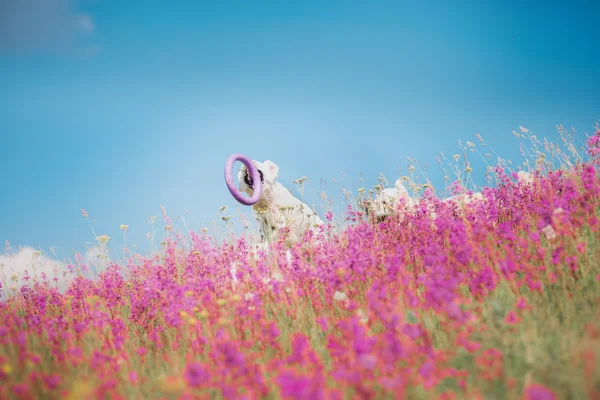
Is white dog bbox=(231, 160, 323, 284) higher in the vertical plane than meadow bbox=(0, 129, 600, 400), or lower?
higher

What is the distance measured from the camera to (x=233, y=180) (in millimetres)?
8602

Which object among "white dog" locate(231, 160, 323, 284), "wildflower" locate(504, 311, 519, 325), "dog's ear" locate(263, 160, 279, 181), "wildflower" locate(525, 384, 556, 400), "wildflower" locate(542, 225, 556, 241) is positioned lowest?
"wildflower" locate(525, 384, 556, 400)

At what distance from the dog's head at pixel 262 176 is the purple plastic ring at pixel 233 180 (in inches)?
5.7

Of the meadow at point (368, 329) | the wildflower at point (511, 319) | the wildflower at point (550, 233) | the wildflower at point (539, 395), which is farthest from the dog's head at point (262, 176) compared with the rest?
the wildflower at point (539, 395)

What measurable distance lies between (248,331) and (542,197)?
Result: 14.0 feet

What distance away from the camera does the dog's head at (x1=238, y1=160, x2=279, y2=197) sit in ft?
28.6

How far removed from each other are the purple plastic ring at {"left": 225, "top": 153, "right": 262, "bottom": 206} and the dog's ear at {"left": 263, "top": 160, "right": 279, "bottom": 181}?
0.26m

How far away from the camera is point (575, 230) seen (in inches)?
123

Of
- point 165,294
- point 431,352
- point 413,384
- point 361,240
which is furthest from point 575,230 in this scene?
point 165,294

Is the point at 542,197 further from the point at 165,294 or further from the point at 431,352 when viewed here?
the point at 165,294

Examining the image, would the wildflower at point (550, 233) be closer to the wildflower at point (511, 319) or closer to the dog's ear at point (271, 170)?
the wildflower at point (511, 319)

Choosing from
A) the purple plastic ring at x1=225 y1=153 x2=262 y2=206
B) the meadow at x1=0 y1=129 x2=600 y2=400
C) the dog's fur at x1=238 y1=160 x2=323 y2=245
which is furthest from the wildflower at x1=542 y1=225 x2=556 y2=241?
the purple plastic ring at x1=225 y1=153 x2=262 y2=206

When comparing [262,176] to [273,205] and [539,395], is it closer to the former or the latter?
[273,205]

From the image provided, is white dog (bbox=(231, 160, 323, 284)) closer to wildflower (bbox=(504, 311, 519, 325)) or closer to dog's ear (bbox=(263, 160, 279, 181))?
dog's ear (bbox=(263, 160, 279, 181))
